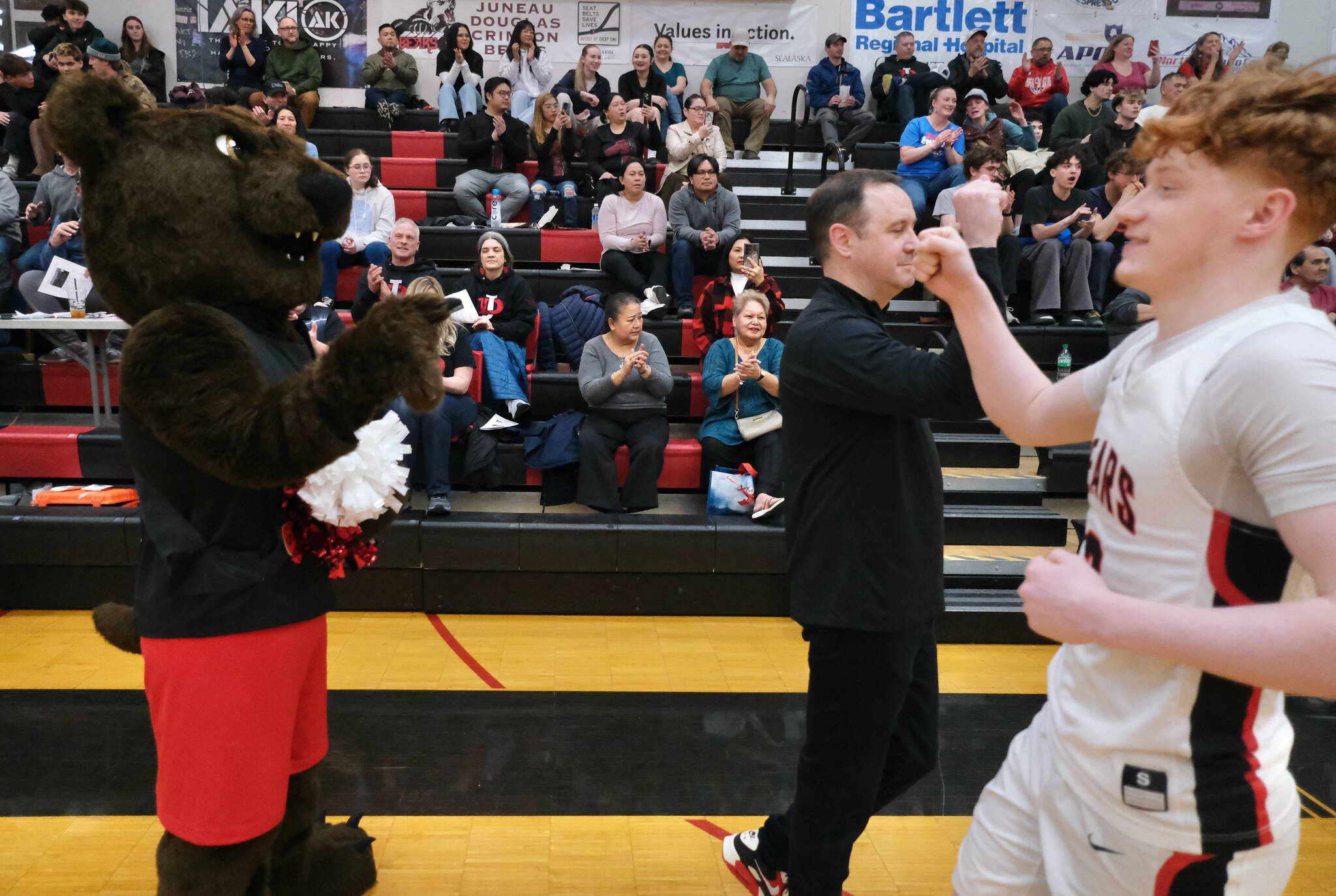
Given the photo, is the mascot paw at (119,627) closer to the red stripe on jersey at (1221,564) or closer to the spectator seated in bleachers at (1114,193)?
the red stripe on jersey at (1221,564)

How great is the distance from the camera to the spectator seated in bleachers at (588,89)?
8828mm

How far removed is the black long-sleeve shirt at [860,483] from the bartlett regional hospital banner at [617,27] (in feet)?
30.8

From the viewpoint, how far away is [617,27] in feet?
34.5

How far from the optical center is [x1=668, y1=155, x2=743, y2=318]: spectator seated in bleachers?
6496 millimetres

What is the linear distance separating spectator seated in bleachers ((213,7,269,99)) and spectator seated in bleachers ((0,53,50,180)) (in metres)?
1.27

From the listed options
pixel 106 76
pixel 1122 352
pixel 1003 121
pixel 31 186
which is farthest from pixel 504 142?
pixel 1122 352

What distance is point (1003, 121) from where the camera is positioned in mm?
8344

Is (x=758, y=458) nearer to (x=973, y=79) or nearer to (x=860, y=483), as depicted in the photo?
(x=860, y=483)

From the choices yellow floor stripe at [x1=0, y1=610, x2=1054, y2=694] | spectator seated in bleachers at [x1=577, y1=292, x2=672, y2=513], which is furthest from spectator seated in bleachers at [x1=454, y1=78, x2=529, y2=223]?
yellow floor stripe at [x1=0, y1=610, x2=1054, y2=694]

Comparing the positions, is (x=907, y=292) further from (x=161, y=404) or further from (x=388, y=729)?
(x=161, y=404)

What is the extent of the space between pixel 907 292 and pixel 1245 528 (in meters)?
6.80

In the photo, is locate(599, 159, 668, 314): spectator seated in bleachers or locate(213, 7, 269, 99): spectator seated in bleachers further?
locate(213, 7, 269, 99): spectator seated in bleachers

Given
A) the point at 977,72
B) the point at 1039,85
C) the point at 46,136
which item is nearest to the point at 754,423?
the point at 46,136

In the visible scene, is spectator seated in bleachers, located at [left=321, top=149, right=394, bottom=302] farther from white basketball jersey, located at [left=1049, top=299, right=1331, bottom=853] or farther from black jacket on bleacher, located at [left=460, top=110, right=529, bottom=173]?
white basketball jersey, located at [left=1049, top=299, right=1331, bottom=853]
